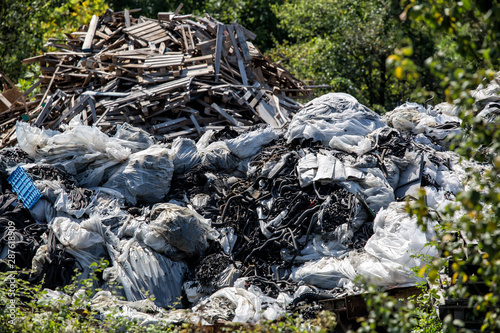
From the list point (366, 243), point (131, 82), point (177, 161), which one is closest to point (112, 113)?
point (131, 82)

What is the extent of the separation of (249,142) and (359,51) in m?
10.0

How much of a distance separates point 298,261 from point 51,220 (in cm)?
335

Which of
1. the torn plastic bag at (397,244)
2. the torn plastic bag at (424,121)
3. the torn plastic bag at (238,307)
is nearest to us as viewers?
the torn plastic bag at (238,307)

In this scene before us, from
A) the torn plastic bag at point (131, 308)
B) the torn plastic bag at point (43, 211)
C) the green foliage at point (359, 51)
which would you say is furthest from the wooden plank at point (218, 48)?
the green foliage at point (359, 51)

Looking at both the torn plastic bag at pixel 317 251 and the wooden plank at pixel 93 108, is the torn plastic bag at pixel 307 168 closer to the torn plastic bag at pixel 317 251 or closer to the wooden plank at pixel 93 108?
the torn plastic bag at pixel 317 251

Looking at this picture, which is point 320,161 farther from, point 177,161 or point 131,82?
point 131,82

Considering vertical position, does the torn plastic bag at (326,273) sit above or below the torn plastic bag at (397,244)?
below

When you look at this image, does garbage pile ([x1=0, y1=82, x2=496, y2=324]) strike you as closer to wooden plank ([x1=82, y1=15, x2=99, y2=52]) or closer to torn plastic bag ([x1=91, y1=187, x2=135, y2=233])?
torn plastic bag ([x1=91, y1=187, x2=135, y2=233])

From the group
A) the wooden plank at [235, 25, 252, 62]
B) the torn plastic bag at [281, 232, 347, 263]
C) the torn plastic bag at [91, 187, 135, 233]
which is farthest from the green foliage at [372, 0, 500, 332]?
the wooden plank at [235, 25, 252, 62]

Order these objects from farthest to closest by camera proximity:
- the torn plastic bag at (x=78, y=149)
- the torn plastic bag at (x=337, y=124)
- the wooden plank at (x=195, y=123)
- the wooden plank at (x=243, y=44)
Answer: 1. the wooden plank at (x=243, y=44)
2. the wooden plank at (x=195, y=123)
3. the torn plastic bag at (x=337, y=124)
4. the torn plastic bag at (x=78, y=149)

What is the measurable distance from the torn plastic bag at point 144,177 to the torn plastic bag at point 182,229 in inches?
37.3

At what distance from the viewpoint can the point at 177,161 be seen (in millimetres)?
9297

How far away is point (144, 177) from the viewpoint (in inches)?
344

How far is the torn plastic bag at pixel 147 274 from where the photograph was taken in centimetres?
731
